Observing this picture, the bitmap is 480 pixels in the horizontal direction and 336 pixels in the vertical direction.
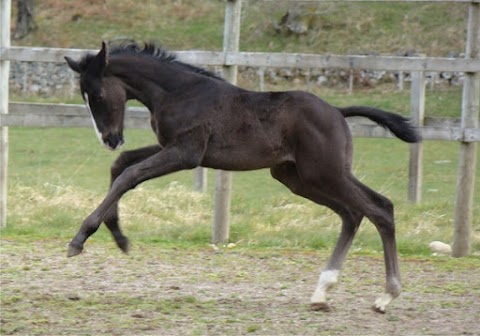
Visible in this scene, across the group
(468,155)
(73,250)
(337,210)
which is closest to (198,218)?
(468,155)

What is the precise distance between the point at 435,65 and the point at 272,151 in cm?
258

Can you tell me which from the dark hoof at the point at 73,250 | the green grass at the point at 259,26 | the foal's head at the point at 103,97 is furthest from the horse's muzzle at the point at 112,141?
the green grass at the point at 259,26

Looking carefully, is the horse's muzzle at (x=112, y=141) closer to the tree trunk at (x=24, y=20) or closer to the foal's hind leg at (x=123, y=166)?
the foal's hind leg at (x=123, y=166)

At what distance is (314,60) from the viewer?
904 centimetres

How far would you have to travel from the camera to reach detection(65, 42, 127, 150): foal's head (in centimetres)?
685

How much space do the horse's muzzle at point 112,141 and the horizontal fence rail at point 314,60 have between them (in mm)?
1996

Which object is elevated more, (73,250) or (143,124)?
(143,124)

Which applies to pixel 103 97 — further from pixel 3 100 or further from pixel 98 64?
pixel 3 100

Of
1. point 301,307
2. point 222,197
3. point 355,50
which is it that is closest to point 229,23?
point 222,197

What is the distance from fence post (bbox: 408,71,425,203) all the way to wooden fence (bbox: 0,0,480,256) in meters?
1.27

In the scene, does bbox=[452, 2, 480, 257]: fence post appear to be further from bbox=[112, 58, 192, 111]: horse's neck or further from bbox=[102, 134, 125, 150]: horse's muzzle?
bbox=[102, 134, 125, 150]: horse's muzzle

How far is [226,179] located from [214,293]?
2327 millimetres

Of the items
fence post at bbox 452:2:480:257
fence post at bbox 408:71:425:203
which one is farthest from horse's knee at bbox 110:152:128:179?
fence post at bbox 408:71:425:203

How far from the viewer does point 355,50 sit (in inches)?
1155
